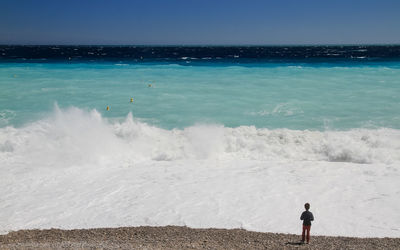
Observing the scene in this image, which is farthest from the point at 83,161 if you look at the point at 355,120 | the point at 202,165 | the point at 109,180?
the point at 355,120

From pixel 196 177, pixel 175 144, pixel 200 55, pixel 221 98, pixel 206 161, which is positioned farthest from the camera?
pixel 200 55

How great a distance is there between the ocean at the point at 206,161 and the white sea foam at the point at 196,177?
0.13 ft

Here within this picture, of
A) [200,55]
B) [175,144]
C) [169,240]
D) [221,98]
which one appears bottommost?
[169,240]

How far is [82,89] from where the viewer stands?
2500 cm

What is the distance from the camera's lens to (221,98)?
2155 cm

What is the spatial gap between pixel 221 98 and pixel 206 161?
10621 mm

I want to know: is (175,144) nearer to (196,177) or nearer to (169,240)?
(196,177)

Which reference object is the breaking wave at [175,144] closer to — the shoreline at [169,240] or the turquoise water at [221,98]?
the turquoise water at [221,98]

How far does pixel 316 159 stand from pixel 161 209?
607cm

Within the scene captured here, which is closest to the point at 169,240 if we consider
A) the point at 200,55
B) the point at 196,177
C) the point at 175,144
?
the point at 196,177

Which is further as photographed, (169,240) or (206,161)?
(206,161)

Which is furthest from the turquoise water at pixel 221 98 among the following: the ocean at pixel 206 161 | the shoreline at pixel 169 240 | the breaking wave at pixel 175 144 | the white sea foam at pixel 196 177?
the shoreline at pixel 169 240

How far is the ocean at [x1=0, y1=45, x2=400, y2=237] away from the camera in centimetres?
760

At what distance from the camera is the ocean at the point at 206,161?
760cm
